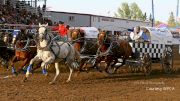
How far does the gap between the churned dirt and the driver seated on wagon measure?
198 centimetres

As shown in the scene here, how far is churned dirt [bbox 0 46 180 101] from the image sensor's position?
11859 mm

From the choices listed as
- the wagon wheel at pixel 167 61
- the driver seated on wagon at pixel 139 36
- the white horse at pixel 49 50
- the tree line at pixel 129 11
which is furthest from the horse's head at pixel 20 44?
the tree line at pixel 129 11

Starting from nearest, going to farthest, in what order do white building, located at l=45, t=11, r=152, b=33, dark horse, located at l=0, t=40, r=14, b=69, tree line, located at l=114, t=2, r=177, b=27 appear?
dark horse, located at l=0, t=40, r=14, b=69 < white building, located at l=45, t=11, r=152, b=33 < tree line, located at l=114, t=2, r=177, b=27

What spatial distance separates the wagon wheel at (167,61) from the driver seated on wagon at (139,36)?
1.05 meters

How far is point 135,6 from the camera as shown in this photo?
376 ft

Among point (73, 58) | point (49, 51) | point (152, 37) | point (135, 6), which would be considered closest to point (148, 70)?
point (152, 37)

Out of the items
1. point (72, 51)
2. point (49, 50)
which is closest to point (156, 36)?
point (72, 51)

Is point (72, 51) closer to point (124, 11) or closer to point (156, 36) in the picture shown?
point (156, 36)

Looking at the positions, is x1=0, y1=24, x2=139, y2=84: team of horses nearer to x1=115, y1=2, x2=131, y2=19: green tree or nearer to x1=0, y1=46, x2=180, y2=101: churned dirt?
x1=0, y1=46, x2=180, y2=101: churned dirt

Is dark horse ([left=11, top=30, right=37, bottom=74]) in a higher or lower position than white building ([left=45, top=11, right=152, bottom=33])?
lower

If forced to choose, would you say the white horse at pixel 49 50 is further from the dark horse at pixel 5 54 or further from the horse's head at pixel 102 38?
the dark horse at pixel 5 54

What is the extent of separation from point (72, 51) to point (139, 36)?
4.56m

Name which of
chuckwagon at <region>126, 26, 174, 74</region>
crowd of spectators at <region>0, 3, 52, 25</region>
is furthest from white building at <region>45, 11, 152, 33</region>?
chuckwagon at <region>126, 26, 174, 74</region>

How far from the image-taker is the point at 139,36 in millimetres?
19500
